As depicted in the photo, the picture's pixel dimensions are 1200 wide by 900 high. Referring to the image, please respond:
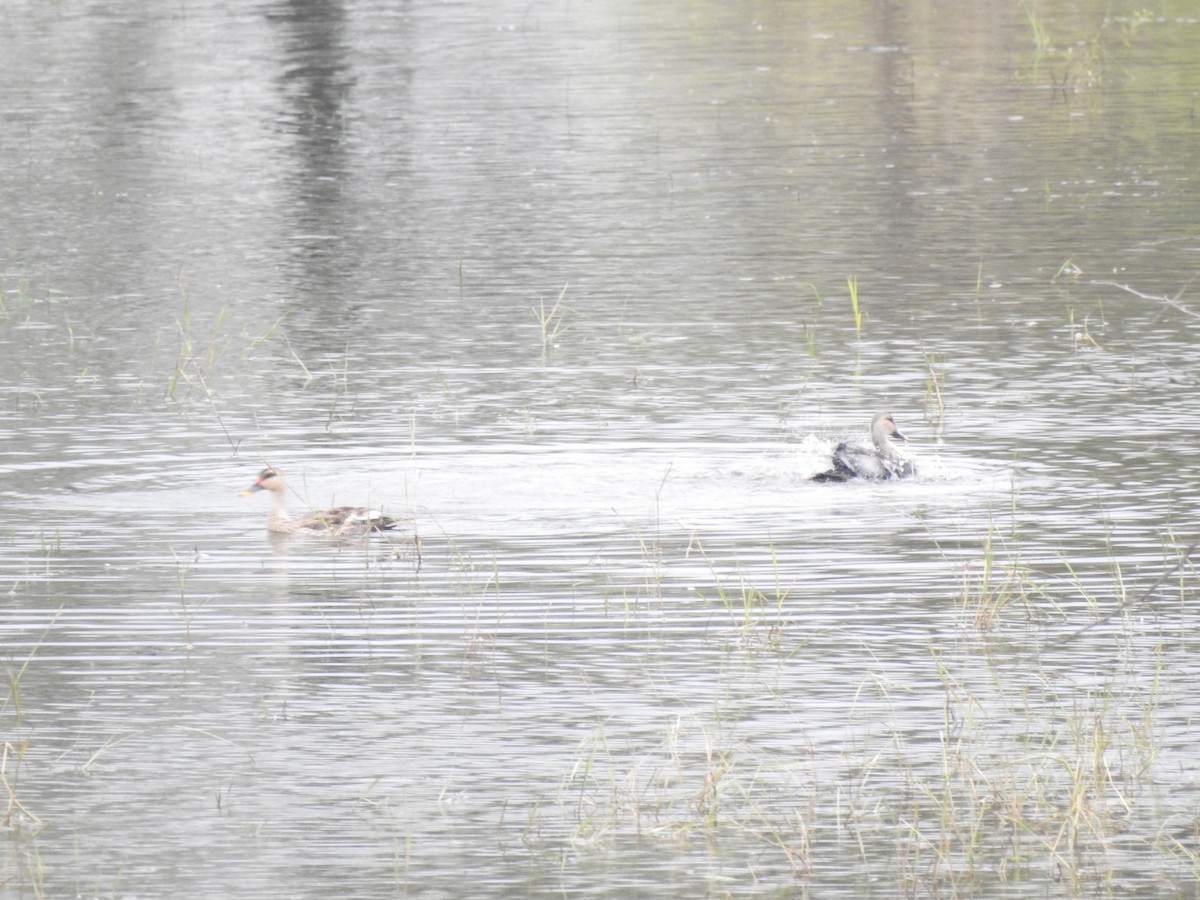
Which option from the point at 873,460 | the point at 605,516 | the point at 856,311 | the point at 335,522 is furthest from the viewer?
the point at 856,311

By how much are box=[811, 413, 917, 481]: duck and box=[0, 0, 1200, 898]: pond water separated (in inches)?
3.5

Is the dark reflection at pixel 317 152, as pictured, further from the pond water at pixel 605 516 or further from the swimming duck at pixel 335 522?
the swimming duck at pixel 335 522

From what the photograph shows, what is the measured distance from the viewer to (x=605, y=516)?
44.2 ft

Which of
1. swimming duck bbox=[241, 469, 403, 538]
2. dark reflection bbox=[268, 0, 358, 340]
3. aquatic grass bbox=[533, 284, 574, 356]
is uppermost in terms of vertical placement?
swimming duck bbox=[241, 469, 403, 538]

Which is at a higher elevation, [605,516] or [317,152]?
[605,516]

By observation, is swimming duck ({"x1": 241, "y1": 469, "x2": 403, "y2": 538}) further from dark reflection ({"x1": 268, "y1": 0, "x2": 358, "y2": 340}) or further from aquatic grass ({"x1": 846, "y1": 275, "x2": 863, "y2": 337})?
dark reflection ({"x1": 268, "y1": 0, "x2": 358, "y2": 340})

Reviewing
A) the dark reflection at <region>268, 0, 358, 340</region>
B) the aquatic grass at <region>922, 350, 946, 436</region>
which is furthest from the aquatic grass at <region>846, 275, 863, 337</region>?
the dark reflection at <region>268, 0, 358, 340</region>

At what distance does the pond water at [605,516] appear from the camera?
27.5ft

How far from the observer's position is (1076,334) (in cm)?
1870

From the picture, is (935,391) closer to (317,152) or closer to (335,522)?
(335,522)

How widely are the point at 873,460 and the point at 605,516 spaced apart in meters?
1.77

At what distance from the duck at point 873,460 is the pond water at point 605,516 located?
90mm

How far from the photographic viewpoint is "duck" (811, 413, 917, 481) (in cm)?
1426

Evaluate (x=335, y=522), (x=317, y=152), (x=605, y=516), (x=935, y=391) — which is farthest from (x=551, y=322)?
(x=317, y=152)
